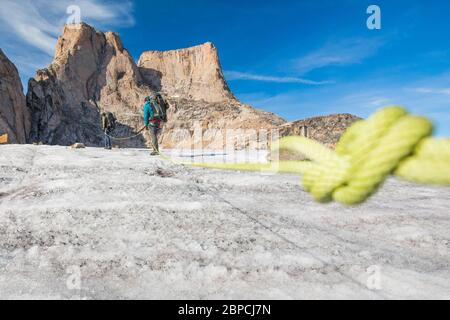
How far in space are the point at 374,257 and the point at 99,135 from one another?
50324 mm

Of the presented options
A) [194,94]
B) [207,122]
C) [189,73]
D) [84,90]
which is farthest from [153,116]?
[189,73]

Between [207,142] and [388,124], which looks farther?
[207,142]

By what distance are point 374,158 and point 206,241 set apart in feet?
7.97

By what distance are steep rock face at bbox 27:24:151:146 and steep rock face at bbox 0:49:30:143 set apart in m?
4.06

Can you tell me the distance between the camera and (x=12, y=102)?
38344 millimetres

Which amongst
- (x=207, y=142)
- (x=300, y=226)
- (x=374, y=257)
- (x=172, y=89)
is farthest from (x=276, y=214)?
(x=172, y=89)

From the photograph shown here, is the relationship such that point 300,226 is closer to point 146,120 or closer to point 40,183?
point 40,183

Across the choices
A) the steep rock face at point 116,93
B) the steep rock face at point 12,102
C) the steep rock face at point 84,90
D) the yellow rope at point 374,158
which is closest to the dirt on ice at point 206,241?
the yellow rope at point 374,158

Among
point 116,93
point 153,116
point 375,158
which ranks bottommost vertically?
point 375,158

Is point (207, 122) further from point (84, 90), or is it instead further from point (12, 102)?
point (84, 90)

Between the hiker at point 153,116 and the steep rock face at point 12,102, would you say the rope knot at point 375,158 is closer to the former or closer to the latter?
the hiker at point 153,116

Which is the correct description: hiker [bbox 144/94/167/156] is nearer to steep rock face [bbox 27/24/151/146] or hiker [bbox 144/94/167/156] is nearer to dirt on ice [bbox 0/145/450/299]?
dirt on ice [bbox 0/145/450/299]

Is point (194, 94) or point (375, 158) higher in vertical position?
point (194, 94)
